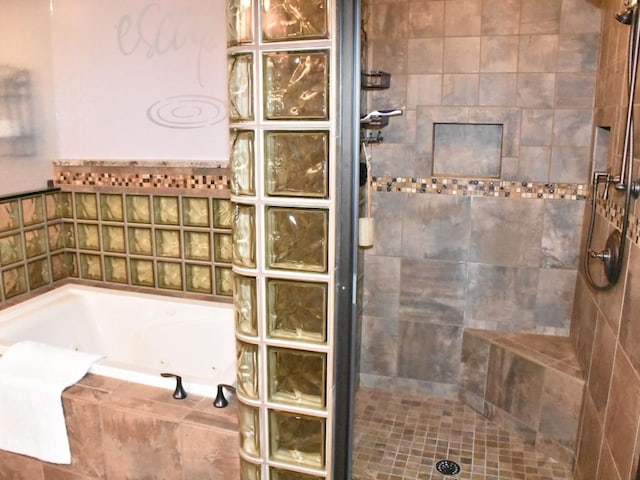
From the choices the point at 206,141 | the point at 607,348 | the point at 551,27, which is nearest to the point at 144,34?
the point at 206,141

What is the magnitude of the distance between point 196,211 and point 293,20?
1.84m

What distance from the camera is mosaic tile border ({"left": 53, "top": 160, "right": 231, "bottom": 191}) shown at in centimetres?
298

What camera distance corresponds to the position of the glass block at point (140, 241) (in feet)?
10.5

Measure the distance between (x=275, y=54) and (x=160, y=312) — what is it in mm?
2042

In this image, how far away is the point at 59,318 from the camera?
119 inches

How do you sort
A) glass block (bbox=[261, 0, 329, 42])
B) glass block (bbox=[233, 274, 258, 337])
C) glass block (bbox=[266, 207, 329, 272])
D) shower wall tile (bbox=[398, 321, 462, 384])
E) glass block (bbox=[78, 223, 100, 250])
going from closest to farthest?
glass block (bbox=[261, 0, 329, 42]), glass block (bbox=[266, 207, 329, 272]), glass block (bbox=[233, 274, 258, 337]), shower wall tile (bbox=[398, 321, 462, 384]), glass block (bbox=[78, 223, 100, 250])

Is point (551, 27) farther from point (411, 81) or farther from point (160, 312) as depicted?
point (160, 312)

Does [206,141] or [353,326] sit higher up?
[206,141]

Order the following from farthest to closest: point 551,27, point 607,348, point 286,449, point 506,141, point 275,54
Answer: point 506,141
point 551,27
point 607,348
point 286,449
point 275,54

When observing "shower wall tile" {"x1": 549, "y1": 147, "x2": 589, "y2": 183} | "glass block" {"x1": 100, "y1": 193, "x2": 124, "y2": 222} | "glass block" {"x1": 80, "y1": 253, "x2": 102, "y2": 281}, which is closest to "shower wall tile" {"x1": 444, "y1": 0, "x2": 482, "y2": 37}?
"shower wall tile" {"x1": 549, "y1": 147, "x2": 589, "y2": 183}

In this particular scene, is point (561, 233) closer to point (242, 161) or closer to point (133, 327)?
point (242, 161)

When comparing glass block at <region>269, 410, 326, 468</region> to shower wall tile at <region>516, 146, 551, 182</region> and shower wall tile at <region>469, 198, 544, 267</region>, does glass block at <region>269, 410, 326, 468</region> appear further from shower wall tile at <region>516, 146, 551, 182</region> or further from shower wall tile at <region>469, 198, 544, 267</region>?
shower wall tile at <region>516, 146, 551, 182</region>

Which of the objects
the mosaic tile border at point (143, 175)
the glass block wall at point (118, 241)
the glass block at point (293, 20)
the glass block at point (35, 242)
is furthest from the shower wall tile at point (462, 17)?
the glass block at point (35, 242)

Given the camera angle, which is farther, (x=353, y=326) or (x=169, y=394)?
(x=169, y=394)
